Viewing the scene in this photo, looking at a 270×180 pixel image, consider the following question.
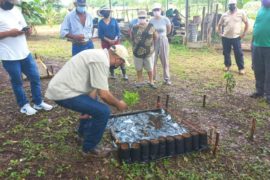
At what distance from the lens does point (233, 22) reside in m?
7.76

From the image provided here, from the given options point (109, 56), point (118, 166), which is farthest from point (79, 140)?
point (109, 56)

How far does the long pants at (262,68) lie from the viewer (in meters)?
5.75

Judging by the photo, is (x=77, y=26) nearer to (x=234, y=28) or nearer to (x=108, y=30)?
(x=108, y=30)

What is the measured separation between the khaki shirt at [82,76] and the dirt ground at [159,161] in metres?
0.96

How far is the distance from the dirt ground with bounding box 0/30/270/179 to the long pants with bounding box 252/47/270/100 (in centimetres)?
32

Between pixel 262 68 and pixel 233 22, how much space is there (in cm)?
222

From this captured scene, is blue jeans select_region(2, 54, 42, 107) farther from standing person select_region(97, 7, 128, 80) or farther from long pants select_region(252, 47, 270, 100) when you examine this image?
long pants select_region(252, 47, 270, 100)

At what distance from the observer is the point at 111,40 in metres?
6.91

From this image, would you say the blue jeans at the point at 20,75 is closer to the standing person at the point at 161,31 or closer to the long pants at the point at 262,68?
the standing person at the point at 161,31

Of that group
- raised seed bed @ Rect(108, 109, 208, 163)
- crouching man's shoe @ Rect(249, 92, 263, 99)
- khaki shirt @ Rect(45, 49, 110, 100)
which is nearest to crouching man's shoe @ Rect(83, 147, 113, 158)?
raised seed bed @ Rect(108, 109, 208, 163)

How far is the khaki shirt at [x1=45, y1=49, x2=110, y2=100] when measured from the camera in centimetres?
313

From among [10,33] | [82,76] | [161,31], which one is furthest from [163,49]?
[82,76]

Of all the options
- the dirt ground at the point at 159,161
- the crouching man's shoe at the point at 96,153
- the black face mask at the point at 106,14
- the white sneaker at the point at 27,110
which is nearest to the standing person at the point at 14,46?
A: the white sneaker at the point at 27,110

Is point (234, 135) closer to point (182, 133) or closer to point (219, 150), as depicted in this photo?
point (219, 150)
